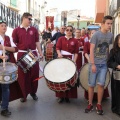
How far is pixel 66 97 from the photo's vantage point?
6.62 m

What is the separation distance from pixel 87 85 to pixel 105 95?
65cm

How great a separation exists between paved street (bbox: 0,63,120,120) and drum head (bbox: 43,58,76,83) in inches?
24.2

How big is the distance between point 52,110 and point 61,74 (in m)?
0.72

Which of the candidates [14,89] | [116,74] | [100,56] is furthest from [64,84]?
[116,74]

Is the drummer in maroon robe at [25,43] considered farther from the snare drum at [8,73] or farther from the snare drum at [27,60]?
the snare drum at [8,73]

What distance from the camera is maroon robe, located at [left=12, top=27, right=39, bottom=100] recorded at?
21.3 ft

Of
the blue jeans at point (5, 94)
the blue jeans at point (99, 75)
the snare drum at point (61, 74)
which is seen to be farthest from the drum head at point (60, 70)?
the blue jeans at point (5, 94)

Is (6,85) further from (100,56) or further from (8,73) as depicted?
(100,56)

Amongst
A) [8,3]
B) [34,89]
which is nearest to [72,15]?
[8,3]

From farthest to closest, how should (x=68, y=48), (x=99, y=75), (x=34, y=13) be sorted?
(x=34, y=13) < (x=68, y=48) < (x=99, y=75)

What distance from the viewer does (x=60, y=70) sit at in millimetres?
6121

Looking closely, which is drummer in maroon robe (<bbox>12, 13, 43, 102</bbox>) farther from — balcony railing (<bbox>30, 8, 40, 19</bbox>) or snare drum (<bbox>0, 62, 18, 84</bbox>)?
balcony railing (<bbox>30, 8, 40, 19</bbox>)

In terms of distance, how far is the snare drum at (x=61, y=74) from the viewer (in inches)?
234

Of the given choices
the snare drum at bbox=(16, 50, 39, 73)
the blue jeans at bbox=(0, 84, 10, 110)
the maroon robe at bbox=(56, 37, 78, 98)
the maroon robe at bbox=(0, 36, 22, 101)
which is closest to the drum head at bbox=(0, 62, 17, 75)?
the blue jeans at bbox=(0, 84, 10, 110)
